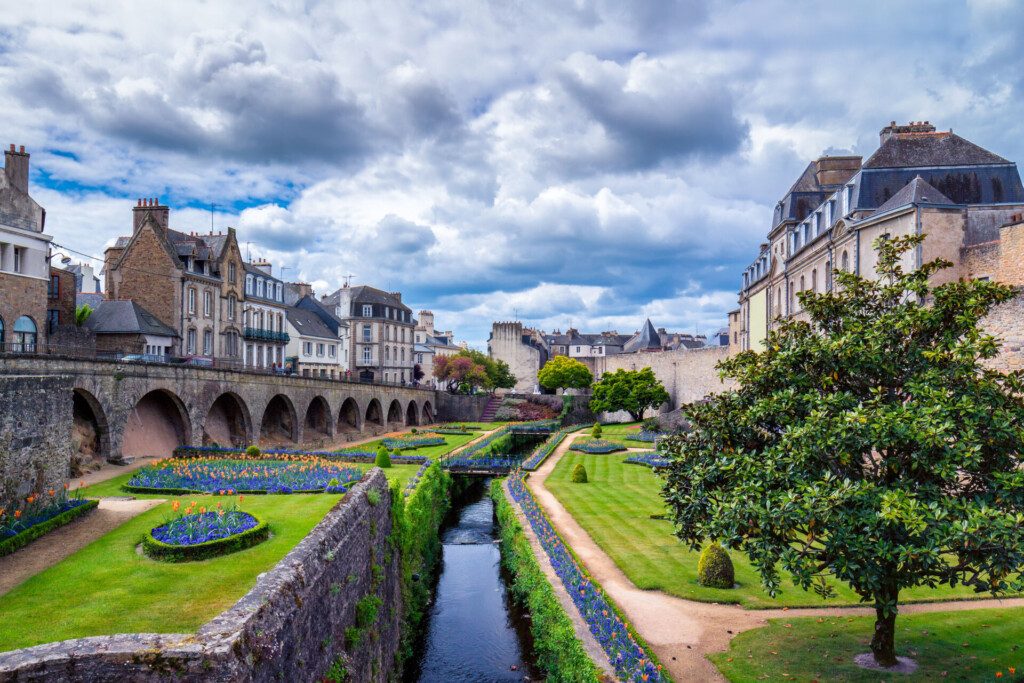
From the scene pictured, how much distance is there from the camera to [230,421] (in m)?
38.1

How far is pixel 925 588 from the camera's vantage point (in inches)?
609

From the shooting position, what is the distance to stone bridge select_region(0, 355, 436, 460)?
25922 mm

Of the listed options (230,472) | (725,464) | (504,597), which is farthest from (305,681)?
(230,472)

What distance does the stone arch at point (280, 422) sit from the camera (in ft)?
140

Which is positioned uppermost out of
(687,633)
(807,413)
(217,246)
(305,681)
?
(217,246)

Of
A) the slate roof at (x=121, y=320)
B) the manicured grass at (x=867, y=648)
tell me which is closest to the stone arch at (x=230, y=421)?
the slate roof at (x=121, y=320)

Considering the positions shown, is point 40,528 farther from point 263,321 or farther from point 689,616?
point 263,321

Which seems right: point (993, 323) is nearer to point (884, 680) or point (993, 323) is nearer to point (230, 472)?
point (884, 680)

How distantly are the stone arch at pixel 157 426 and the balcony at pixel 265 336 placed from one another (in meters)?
16.6

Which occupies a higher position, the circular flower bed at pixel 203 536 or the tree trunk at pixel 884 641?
the circular flower bed at pixel 203 536

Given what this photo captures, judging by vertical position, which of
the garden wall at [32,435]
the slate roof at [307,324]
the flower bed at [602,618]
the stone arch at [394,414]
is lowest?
the flower bed at [602,618]

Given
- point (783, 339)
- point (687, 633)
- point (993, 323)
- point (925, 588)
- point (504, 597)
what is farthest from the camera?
point (993, 323)

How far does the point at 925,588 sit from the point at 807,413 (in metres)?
7.88

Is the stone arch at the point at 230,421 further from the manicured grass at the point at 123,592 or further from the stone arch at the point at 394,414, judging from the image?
the stone arch at the point at 394,414
